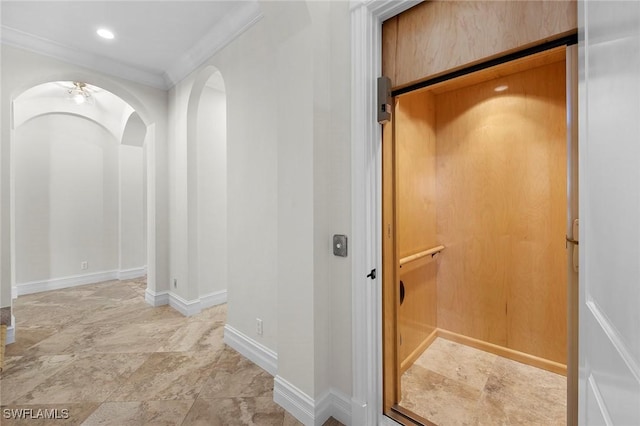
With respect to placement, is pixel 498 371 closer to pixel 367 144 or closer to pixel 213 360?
pixel 367 144

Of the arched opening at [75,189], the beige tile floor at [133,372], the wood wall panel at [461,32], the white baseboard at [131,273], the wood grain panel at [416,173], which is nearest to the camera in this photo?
the wood wall panel at [461,32]

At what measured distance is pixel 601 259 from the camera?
59 cm

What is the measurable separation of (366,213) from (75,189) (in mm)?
4893

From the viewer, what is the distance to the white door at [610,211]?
0.43 metres

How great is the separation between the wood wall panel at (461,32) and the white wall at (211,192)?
252cm

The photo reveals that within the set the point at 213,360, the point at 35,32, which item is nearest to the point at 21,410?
the point at 213,360

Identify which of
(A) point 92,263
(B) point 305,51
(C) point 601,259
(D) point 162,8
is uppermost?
(D) point 162,8

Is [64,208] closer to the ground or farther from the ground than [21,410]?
farther from the ground

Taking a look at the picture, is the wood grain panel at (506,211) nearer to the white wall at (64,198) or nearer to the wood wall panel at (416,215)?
the wood wall panel at (416,215)

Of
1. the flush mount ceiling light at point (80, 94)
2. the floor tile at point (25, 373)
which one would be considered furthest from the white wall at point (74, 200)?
the floor tile at point (25, 373)

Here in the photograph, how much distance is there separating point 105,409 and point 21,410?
49cm

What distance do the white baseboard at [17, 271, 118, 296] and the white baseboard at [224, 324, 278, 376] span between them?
338cm

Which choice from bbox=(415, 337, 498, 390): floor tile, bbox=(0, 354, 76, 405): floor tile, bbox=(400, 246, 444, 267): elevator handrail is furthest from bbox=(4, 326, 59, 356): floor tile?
bbox=(415, 337, 498, 390): floor tile

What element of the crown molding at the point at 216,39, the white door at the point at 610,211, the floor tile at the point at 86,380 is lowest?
the floor tile at the point at 86,380
